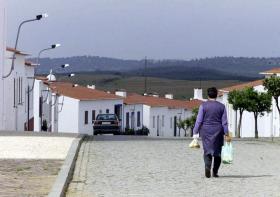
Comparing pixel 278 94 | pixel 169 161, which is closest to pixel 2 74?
pixel 278 94

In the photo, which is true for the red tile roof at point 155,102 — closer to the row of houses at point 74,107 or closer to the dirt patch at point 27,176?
the row of houses at point 74,107

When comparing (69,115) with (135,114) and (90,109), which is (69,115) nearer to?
(90,109)

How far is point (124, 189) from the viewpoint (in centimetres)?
1355

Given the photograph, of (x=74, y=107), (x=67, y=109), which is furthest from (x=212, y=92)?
(x=67, y=109)

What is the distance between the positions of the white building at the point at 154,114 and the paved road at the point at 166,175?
60719mm

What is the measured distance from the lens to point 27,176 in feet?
48.1

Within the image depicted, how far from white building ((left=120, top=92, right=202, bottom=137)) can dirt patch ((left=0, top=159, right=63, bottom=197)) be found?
64.6 meters

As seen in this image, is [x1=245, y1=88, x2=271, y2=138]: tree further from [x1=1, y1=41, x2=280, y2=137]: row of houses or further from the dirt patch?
the dirt patch

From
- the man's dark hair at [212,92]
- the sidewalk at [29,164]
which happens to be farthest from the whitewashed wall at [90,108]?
the man's dark hair at [212,92]

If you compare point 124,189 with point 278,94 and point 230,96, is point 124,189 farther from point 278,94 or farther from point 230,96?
point 230,96

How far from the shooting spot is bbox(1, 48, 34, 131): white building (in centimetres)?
4716

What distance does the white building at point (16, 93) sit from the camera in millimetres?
47156

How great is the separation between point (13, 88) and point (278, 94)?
763 inches

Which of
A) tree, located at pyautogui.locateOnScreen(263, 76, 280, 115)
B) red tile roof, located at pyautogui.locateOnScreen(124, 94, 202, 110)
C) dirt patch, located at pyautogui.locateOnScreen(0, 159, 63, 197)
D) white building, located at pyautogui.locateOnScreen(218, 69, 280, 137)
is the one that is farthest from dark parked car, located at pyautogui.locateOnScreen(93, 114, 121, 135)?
dirt patch, located at pyautogui.locateOnScreen(0, 159, 63, 197)
